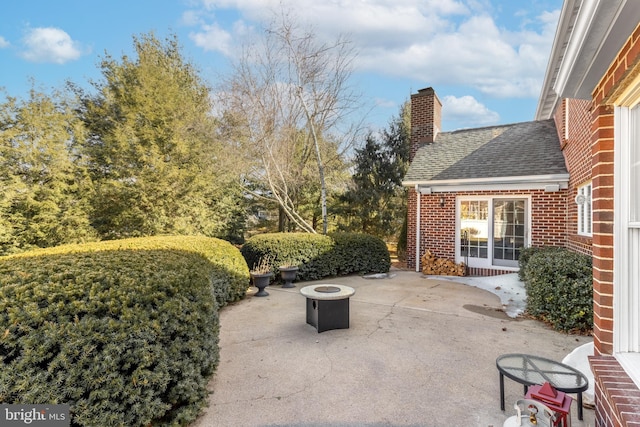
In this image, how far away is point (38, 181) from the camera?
10008mm

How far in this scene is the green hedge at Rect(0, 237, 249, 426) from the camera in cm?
212

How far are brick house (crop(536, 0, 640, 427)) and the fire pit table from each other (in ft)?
9.91

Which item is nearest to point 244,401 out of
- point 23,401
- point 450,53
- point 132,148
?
point 23,401

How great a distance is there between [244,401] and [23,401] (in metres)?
1.59

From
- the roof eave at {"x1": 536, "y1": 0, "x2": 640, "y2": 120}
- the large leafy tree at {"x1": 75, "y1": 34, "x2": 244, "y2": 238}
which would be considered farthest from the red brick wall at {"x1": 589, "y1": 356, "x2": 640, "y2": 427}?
the large leafy tree at {"x1": 75, "y1": 34, "x2": 244, "y2": 238}

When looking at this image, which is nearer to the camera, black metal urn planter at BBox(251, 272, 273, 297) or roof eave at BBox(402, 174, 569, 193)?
black metal urn planter at BBox(251, 272, 273, 297)

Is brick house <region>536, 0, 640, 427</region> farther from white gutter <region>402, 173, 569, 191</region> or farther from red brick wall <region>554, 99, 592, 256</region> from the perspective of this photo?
white gutter <region>402, 173, 569, 191</region>

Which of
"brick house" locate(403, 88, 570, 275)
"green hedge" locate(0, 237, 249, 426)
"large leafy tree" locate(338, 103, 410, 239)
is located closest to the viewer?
"green hedge" locate(0, 237, 249, 426)

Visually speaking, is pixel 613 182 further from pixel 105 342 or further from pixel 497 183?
pixel 497 183

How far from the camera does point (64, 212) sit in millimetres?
10227

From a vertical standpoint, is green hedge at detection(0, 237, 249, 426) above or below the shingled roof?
below

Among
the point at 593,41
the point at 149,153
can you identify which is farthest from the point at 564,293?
the point at 149,153

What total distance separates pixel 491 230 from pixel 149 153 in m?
11.9

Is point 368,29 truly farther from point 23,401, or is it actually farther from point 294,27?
point 23,401
